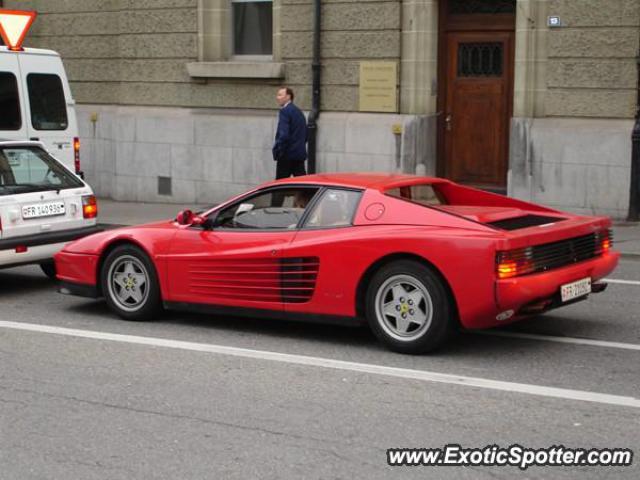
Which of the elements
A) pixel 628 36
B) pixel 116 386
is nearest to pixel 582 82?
pixel 628 36

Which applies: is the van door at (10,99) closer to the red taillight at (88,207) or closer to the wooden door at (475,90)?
the red taillight at (88,207)

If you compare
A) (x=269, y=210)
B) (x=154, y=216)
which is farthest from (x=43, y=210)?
(x=154, y=216)

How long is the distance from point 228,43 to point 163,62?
3.97 feet

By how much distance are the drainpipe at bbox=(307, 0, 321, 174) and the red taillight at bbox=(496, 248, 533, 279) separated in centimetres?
1010

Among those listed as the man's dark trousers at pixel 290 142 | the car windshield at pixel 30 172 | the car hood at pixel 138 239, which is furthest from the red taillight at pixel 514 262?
the man's dark trousers at pixel 290 142

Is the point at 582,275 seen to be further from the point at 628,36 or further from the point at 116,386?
the point at 628,36

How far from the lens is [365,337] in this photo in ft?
27.1

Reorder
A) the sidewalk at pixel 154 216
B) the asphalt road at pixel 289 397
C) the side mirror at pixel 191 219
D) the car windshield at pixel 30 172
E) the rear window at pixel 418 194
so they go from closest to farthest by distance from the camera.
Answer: the asphalt road at pixel 289 397 < the rear window at pixel 418 194 < the side mirror at pixel 191 219 < the car windshield at pixel 30 172 < the sidewalk at pixel 154 216

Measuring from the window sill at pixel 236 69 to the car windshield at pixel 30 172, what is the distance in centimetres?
717

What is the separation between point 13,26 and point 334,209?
8.94 meters

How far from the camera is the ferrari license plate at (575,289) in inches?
299

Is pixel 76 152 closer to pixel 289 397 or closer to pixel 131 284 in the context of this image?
pixel 131 284

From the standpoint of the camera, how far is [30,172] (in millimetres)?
10672

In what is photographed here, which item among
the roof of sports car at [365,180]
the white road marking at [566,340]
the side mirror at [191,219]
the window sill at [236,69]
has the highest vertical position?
the window sill at [236,69]
